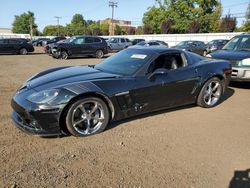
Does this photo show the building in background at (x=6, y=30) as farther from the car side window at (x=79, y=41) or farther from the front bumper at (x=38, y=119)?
the front bumper at (x=38, y=119)

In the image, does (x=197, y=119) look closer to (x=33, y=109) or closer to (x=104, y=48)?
(x=33, y=109)

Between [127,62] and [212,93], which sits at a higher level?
[127,62]

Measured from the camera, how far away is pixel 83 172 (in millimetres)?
3168

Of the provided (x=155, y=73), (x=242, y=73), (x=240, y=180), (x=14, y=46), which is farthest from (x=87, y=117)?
(x=14, y=46)

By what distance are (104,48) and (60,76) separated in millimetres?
15711

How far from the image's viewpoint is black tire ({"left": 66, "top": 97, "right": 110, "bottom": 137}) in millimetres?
3988

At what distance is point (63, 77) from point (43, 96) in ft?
2.31

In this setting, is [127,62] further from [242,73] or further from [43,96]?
[242,73]

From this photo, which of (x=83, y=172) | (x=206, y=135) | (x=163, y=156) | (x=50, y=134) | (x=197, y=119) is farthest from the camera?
(x=197, y=119)

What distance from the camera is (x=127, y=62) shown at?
5.05 meters

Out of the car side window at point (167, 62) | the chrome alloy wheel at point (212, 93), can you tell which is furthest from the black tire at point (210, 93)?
the car side window at point (167, 62)

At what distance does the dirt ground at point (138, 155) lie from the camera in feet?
9.95

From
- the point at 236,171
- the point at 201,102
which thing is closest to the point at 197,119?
the point at 201,102

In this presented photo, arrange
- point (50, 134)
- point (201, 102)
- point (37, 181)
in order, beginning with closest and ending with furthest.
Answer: point (37, 181) → point (50, 134) → point (201, 102)
